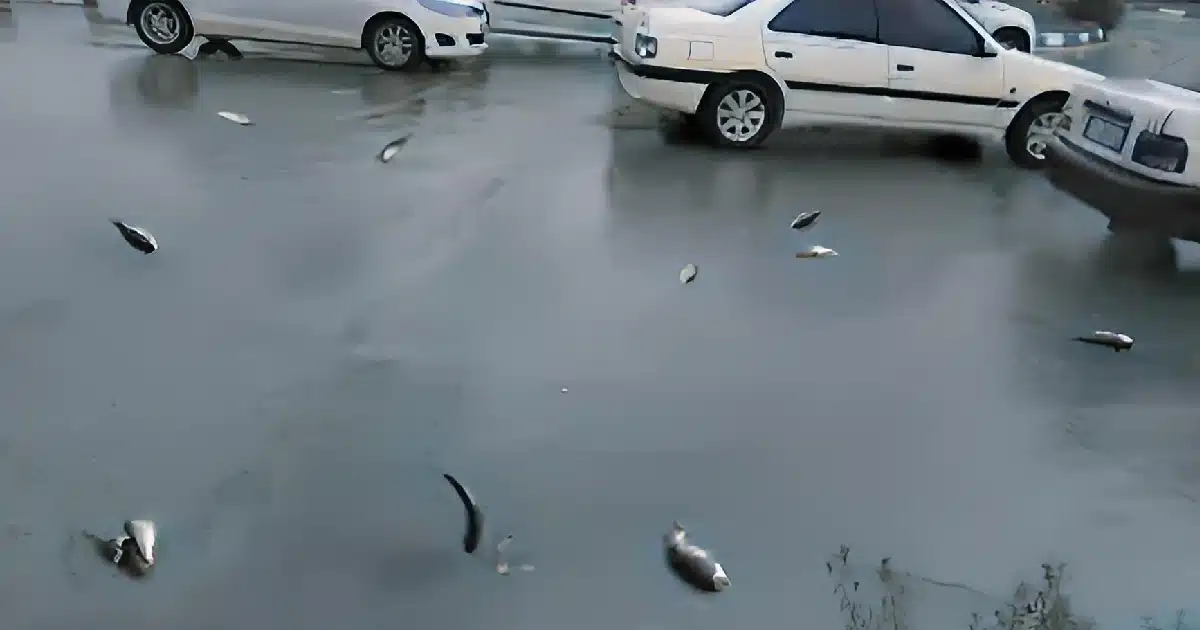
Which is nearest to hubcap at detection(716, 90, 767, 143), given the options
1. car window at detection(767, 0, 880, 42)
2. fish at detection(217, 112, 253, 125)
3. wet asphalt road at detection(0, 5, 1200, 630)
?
car window at detection(767, 0, 880, 42)

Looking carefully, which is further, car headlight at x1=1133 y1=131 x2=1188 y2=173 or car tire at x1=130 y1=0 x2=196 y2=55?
car tire at x1=130 y1=0 x2=196 y2=55

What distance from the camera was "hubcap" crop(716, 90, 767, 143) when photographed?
8680mm

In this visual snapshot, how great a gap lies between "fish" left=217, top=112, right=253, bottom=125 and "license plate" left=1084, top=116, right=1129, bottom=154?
6431 millimetres

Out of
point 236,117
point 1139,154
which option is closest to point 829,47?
point 1139,154

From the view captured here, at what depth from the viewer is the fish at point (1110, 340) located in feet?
17.0

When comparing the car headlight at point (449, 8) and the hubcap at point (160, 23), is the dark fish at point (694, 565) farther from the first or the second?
the hubcap at point (160, 23)

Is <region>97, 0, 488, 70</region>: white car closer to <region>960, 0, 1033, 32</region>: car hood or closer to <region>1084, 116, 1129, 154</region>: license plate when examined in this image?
<region>960, 0, 1033, 32</region>: car hood

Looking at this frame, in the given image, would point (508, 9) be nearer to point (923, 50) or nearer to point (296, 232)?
point (923, 50)

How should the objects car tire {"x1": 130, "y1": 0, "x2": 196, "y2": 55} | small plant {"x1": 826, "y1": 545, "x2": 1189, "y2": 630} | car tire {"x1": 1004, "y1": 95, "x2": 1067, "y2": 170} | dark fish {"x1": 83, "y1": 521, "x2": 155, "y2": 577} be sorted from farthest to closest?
car tire {"x1": 130, "y1": 0, "x2": 196, "y2": 55} < car tire {"x1": 1004, "y1": 95, "x2": 1067, "y2": 170} < dark fish {"x1": 83, "y1": 521, "x2": 155, "y2": 577} < small plant {"x1": 826, "y1": 545, "x2": 1189, "y2": 630}

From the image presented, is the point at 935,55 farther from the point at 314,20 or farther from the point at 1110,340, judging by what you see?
the point at 314,20

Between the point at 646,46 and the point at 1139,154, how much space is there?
3.97 meters

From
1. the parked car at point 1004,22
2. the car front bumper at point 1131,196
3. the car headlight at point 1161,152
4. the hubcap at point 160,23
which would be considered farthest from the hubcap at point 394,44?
the car headlight at point 1161,152

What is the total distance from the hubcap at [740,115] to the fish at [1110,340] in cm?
403

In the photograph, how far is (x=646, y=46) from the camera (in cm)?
859
